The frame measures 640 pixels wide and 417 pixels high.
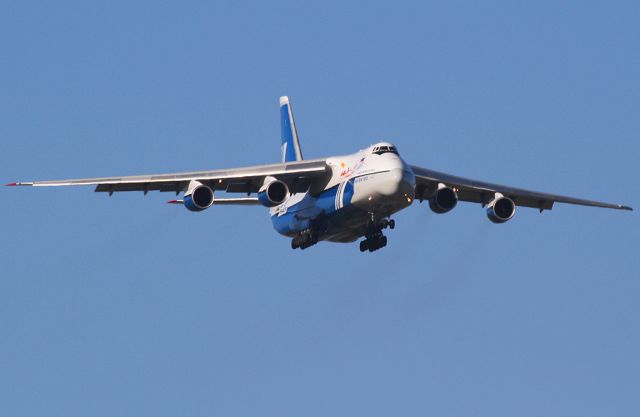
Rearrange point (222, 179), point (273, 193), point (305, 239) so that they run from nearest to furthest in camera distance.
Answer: point (273, 193)
point (222, 179)
point (305, 239)

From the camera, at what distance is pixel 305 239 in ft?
123

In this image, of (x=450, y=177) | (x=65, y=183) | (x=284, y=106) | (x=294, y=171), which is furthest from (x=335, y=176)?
(x=284, y=106)

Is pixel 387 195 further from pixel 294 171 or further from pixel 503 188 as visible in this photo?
pixel 503 188

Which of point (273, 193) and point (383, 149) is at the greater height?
point (383, 149)

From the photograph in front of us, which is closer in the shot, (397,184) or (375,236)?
(397,184)

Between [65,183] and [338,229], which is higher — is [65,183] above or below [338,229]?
above

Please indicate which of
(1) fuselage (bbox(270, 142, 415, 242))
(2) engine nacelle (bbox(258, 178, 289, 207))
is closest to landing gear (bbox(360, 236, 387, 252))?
(1) fuselage (bbox(270, 142, 415, 242))

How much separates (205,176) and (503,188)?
26.1 feet

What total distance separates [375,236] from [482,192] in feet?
12.6

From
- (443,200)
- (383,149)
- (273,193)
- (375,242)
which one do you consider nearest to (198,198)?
(273,193)

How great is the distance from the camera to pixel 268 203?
3603 cm

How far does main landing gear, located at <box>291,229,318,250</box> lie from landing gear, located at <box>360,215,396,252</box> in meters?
1.22

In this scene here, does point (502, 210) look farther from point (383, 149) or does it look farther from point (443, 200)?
point (383, 149)

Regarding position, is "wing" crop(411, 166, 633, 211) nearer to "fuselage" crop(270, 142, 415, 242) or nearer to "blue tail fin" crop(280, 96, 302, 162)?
"fuselage" crop(270, 142, 415, 242)
